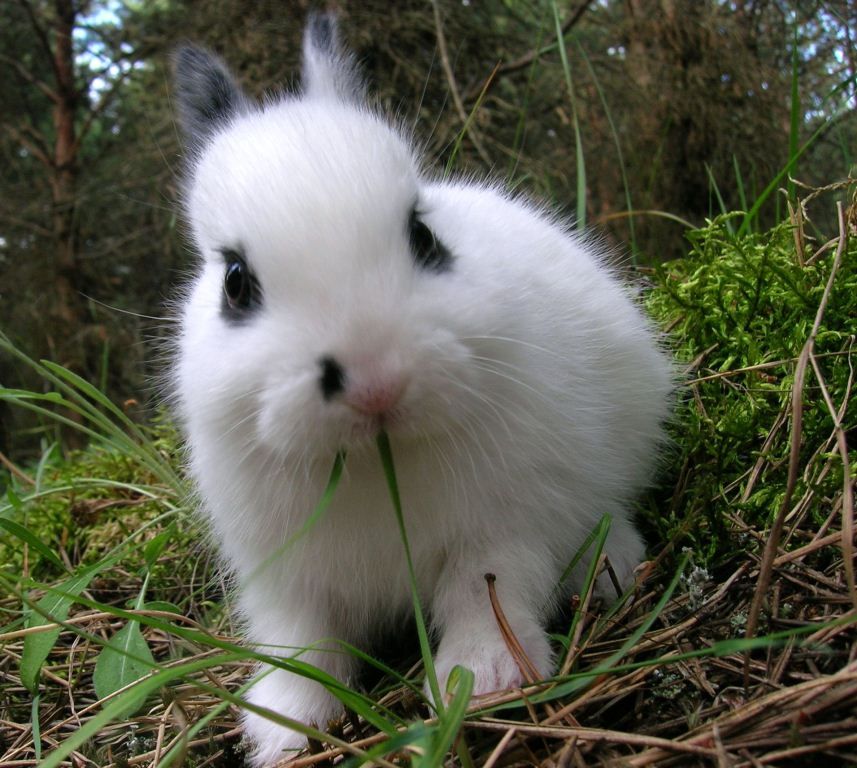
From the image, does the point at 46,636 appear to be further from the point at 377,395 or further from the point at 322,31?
the point at 322,31

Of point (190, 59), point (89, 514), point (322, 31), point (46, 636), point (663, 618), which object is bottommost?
point (89, 514)

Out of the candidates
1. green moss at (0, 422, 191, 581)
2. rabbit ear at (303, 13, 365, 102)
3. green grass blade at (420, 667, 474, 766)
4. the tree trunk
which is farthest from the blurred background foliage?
green grass blade at (420, 667, 474, 766)

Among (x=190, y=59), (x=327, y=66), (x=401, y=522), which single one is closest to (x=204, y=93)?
(x=190, y=59)

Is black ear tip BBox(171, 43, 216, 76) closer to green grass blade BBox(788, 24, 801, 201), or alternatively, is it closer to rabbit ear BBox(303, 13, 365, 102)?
rabbit ear BBox(303, 13, 365, 102)

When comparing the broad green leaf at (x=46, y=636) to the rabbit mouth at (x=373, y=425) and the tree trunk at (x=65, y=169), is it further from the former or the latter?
the tree trunk at (x=65, y=169)

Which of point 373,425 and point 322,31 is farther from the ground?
point 322,31

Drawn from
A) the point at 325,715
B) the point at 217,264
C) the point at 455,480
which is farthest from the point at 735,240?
the point at 325,715
